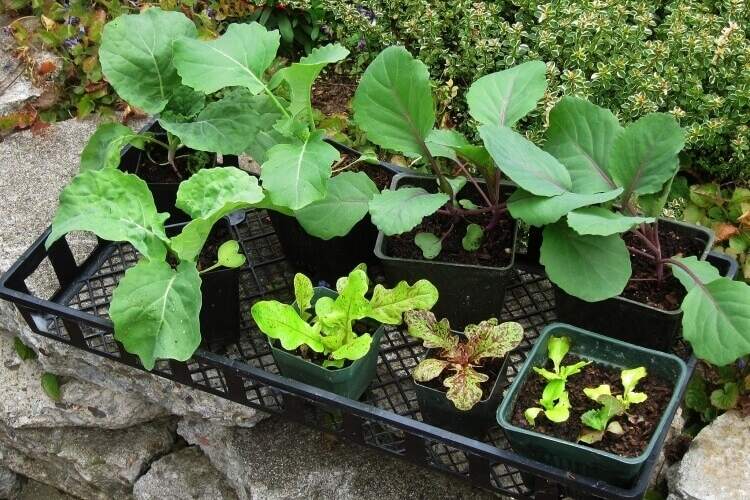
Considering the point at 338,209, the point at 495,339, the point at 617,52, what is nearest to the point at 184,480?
the point at 338,209

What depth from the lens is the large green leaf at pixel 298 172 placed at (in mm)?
1690

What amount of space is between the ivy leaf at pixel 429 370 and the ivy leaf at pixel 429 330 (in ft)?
0.15

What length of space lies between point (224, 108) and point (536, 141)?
862mm

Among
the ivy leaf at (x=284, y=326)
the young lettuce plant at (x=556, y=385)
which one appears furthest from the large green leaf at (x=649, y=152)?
the ivy leaf at (x=284, y=326)

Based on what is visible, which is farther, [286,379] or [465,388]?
[286,379]

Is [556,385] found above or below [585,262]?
below

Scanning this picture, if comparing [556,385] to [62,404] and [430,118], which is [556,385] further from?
[62,404]

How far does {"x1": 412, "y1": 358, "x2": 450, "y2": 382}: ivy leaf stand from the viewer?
1.66m

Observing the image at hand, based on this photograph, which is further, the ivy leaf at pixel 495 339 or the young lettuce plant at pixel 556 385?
the ivy leaf at pixel 495 339

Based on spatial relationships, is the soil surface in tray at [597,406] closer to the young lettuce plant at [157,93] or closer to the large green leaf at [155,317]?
the large green leaf at [155,317]

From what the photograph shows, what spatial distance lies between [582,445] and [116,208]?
0.98m

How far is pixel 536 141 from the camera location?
7.82ft

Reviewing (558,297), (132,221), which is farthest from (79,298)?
(558,297)

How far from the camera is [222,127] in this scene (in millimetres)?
1946
